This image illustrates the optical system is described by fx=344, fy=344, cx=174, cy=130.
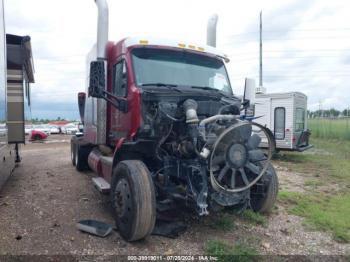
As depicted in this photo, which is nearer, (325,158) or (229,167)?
(229,167)

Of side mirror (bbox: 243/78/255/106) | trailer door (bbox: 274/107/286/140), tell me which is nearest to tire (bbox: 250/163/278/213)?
side mirror (bbox: 243/78/255/106)

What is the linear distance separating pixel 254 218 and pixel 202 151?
72.8 inches

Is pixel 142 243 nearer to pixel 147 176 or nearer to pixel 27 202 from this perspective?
pixel 147 176

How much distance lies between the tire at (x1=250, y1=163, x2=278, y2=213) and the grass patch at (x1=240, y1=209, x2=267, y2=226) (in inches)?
4.8

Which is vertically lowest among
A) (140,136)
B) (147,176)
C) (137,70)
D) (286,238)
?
(286,238)

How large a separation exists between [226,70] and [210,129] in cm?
208

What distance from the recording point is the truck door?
17.9 ft

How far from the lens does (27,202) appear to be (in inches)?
242

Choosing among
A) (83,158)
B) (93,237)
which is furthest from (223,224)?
(83,158)

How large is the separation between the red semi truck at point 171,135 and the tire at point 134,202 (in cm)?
1

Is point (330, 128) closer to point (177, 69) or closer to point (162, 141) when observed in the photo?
point (177, 69)

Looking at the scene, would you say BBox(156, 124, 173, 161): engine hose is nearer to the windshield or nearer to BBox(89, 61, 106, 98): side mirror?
the windshield

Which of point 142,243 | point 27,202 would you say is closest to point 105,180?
point 27,202

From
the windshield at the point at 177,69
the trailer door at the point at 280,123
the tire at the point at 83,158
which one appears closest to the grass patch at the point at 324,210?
the windshield at the point at 177,69
